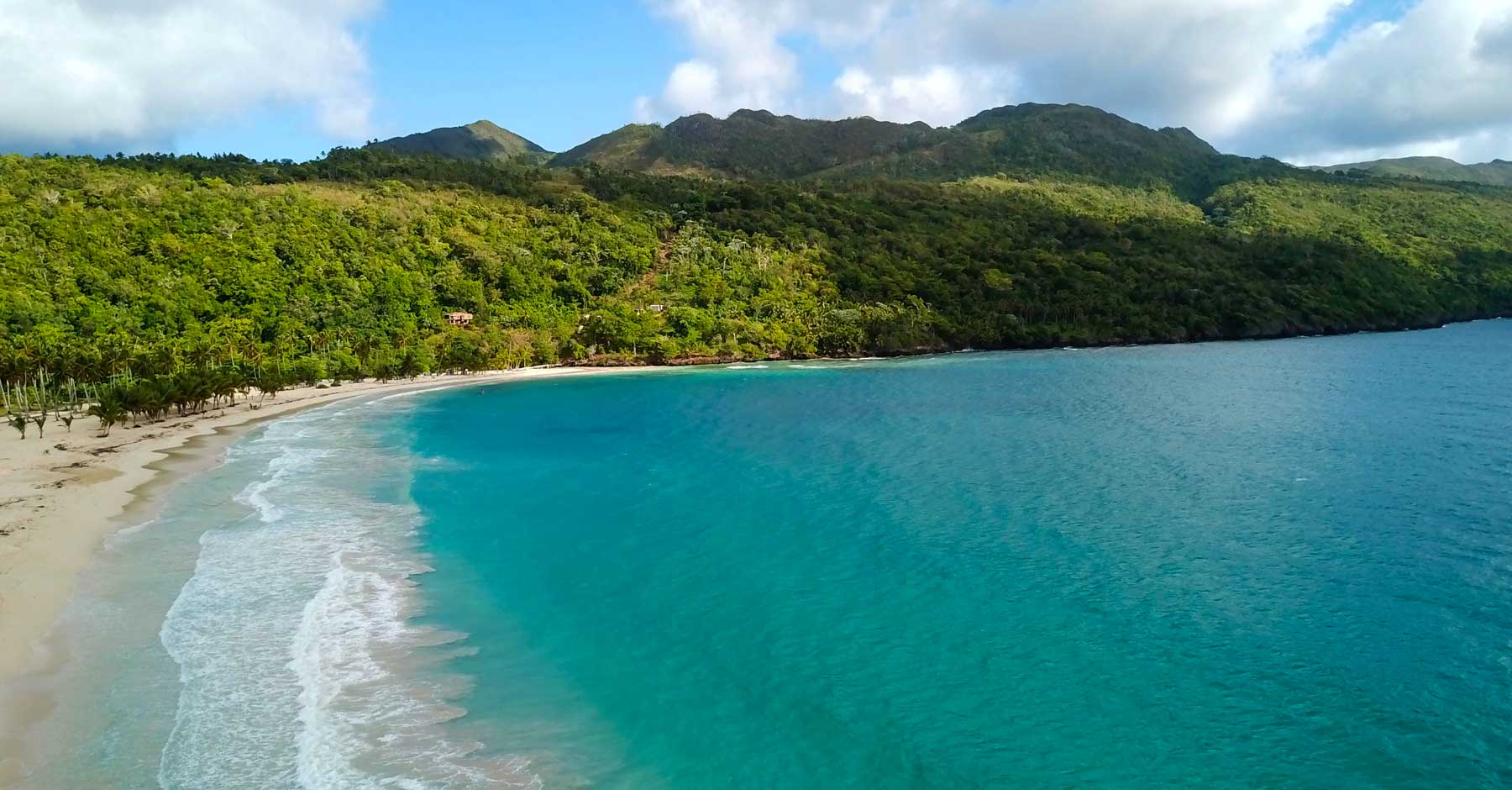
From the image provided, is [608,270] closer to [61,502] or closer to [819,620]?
[61,502]

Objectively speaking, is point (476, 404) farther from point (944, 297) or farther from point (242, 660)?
point (944, 297)

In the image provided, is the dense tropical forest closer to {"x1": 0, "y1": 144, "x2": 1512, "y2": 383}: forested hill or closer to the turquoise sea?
{"x1": 0, "y1": 144, "x2": 1512, "y2": 383}: forested hill

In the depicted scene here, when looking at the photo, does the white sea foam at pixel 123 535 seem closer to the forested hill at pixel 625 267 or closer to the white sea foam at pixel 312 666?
the white sea foam at pixel 312 666

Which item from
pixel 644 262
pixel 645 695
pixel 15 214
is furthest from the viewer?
pixel 644 262

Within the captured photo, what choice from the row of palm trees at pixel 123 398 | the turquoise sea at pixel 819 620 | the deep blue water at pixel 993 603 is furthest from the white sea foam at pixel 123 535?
the row of palm trees at pixel 123 398

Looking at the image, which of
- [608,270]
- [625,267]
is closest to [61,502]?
[608,270]

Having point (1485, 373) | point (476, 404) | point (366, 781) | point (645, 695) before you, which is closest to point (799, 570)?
point (645, 695)
